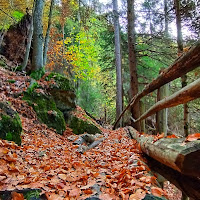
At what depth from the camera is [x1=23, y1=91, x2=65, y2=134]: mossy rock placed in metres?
6.45

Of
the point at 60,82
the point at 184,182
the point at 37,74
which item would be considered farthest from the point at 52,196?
the point at 37,74

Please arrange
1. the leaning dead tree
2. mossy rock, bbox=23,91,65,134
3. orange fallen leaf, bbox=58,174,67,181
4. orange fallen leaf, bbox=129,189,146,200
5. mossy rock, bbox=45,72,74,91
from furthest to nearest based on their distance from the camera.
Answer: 1. mossy rock, bbox=45,72,74,91
2. mossy rock, bbox=23,91,65,134
3. orange fallen leaf, bbox=58,174,67,181
4. the leaning dead tree
5. orange fallen leaf, bbox=129,189,146,200

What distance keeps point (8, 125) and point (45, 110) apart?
11.5 feet

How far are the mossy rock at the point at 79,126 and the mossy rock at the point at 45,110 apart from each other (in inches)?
35.3

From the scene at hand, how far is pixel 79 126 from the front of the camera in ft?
26.5

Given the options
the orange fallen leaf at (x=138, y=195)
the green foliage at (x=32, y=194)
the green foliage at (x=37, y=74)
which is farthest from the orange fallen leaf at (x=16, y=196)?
the green foliage at (x=37, y=74)

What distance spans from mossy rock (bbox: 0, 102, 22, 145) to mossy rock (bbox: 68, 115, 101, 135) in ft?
14.4

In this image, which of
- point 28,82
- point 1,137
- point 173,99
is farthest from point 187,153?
point 28,82

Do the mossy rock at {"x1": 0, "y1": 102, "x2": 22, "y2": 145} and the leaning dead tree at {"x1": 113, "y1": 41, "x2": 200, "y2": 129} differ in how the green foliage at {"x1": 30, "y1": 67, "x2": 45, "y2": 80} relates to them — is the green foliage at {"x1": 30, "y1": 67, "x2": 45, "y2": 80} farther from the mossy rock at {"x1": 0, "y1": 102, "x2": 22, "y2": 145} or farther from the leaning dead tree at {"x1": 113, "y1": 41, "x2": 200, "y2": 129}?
the leaning dead tree at {"x1": 113, "y1": 41, "x2": 200, "y2": 129}

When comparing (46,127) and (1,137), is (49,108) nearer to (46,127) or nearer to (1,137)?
(46,127)

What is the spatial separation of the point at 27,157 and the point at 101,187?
1.49 meters

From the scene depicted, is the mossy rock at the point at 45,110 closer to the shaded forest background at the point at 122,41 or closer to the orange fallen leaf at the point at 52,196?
the shaded forest background at the point at 122,41

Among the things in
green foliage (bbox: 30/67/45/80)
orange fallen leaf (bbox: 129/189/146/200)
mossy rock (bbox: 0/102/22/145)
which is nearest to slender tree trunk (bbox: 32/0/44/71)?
green foliage (bbox: 30/67/45/80)

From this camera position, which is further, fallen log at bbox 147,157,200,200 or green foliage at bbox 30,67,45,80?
green foliage at bbox 30,67,45,80
